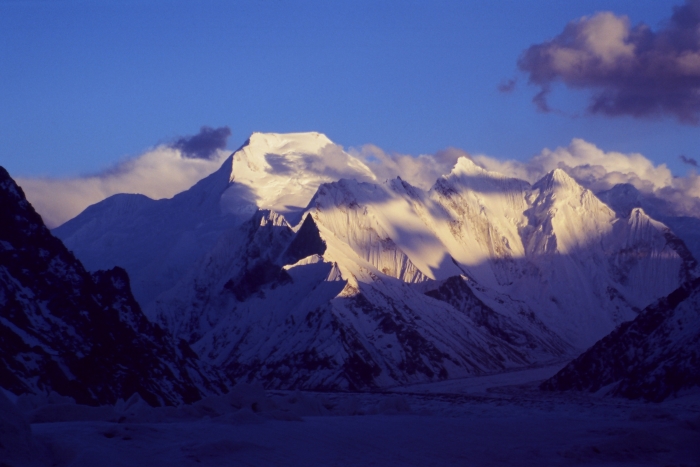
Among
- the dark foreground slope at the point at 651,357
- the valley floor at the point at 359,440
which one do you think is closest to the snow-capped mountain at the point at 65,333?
the valley floor at the point at 359,440

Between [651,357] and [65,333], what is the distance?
92238 mm

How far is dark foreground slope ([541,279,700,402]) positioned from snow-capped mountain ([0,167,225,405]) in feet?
224

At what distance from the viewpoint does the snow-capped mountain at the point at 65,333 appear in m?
118

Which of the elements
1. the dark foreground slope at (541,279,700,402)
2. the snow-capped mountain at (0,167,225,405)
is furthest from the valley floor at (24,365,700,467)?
the dark foreground slope at (541,279,700,402)

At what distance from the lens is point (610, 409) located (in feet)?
470

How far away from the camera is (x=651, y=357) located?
551 ft

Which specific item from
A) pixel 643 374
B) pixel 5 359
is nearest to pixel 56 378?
pixel 5 359

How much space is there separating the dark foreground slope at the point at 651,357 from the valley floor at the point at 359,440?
49.0 metres

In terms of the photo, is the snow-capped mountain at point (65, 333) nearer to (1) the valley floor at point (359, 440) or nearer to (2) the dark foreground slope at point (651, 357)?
(1) the valley floor at point (359, 440)

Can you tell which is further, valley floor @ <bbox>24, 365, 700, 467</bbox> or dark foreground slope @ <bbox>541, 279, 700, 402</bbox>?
dark foreground slope @ <bbox>541, 279, 700, 402</bbox>

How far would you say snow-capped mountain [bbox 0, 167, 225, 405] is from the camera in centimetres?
11838

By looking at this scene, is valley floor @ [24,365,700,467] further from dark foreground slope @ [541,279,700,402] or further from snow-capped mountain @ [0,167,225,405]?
dark foreground slope @ [541,279,700,402]

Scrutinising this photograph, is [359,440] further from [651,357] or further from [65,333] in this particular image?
[651,357]

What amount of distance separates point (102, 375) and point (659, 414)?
65.5 meters
